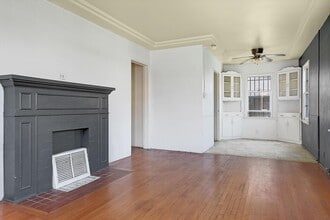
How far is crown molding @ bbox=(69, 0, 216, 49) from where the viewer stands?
362 cm

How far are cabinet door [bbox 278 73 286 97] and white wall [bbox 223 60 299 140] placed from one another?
0.67 feet

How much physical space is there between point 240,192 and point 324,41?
3.26m

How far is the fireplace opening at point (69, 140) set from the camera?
11.3 feet

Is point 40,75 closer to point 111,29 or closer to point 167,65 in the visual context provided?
point 111,29

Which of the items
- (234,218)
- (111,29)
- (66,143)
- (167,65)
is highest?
(111,29)

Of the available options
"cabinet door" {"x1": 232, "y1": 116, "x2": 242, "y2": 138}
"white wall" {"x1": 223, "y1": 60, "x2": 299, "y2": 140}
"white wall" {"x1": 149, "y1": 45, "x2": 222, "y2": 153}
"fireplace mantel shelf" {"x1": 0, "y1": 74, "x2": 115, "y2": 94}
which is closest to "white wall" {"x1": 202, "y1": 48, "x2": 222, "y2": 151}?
"white wall" {"x1": 149, "y1": 45, "x2": 222, "y2": 153}

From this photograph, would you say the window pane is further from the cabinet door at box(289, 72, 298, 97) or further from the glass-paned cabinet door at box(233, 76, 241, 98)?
the cabinet door at box(289, 72, 298, 97)

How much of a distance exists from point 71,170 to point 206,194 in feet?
6.68

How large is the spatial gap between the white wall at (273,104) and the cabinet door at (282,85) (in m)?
0.20

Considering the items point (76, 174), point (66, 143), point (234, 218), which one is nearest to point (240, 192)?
point (234, 218)

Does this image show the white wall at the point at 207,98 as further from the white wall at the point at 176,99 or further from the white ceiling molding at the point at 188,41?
the white ceiling molding at the point at 188,41

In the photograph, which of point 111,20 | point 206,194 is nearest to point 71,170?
point 206,194

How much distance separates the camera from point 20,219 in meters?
2.33

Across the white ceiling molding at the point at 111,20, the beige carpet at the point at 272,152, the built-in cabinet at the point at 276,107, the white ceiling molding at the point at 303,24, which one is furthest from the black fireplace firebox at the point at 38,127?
the built-in cabinet at the point at 276,107
